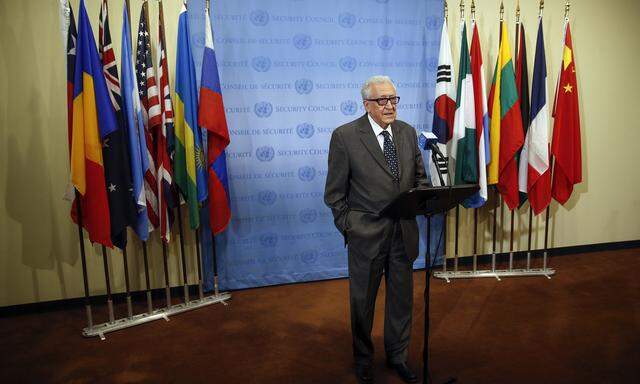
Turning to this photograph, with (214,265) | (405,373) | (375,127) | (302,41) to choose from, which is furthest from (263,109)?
(405,373)

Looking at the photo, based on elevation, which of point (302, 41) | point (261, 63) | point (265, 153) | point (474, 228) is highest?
point (302, 41)

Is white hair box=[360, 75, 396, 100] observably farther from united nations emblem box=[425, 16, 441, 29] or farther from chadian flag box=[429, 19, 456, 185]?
united nations emblem box=[425, 16, 441, 29]

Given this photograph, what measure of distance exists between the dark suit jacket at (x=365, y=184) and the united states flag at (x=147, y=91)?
60.0 inches

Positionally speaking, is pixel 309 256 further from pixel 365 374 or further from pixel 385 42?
pixel 385 42

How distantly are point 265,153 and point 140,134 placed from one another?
3.40 feet

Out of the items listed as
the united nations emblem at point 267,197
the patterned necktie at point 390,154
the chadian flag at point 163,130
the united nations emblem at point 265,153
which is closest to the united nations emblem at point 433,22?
the united nations emblem at point 265,153

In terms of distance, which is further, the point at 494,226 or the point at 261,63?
the point at 494,226

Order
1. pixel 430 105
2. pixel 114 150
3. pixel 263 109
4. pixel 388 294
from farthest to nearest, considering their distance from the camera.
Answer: pixel 430 105, pixel 263 109, pixel 114 150, pixel 388 294

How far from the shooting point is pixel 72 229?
3.45 meters

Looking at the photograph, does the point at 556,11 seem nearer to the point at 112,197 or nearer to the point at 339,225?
the point at 339,225

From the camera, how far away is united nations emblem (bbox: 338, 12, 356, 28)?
3740 millimetres

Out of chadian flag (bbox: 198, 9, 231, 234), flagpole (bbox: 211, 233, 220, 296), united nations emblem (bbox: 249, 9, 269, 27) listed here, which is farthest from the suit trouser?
united nations emblem (bbox: 249, 9, 269, 27)

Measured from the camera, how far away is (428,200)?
183 centimetres

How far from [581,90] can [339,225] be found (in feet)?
11.7
